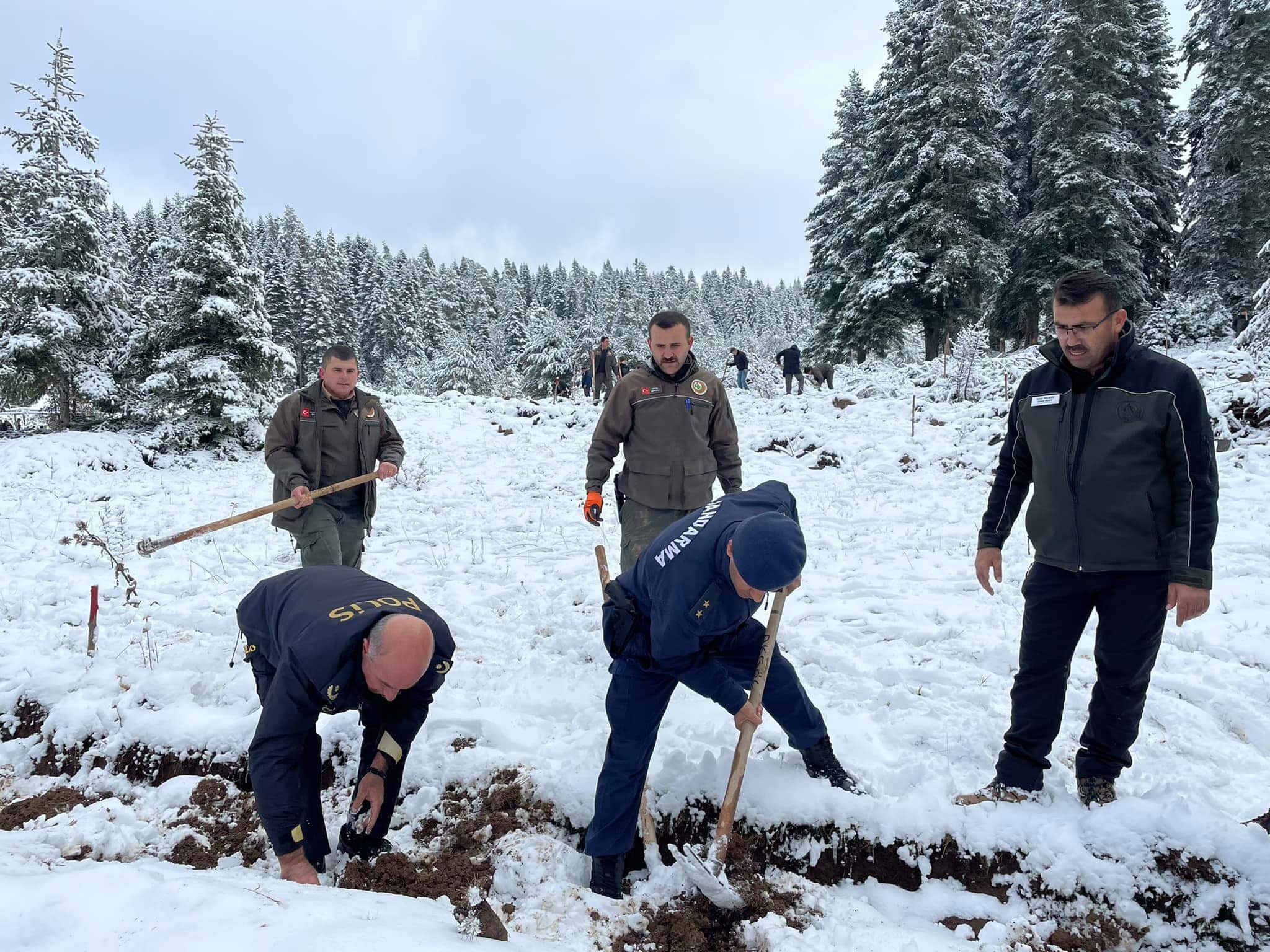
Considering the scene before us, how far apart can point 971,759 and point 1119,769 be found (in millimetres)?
724

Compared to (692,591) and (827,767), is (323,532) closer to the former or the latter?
(692,591)

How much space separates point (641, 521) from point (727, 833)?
6.83 ft

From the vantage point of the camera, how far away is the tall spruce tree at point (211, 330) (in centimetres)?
1384

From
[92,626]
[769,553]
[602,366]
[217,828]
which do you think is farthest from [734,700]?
[602,366]

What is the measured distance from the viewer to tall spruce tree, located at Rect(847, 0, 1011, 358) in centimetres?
1755

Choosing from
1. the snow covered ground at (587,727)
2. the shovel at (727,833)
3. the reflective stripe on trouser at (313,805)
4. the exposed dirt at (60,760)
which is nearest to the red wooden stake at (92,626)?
the snow covered ground at (587,727)

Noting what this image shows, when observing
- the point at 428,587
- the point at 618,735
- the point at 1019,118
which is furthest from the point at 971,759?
the point at 1019,118

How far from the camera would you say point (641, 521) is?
448 cm

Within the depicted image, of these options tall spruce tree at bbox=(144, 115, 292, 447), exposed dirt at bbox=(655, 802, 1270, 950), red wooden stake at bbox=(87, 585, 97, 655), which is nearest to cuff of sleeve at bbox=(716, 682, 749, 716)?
exposed dirt at bbox=(655, 802, 1270, 950)

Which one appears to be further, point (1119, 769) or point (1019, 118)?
point (1019, 118)

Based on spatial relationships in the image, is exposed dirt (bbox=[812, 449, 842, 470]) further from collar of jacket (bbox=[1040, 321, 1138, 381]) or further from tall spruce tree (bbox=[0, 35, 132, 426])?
tall spruce tree (bbox=[0, 35, 132, 426])

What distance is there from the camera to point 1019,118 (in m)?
20.9

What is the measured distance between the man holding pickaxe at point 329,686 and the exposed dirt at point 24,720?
97.3 inches

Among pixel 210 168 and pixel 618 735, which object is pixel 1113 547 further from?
pixel 210 168
